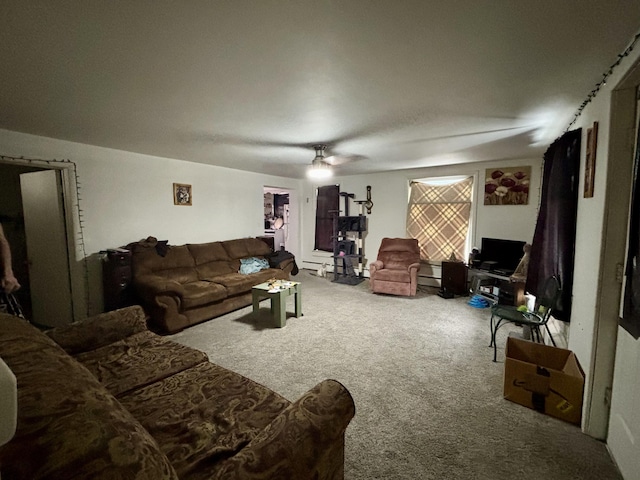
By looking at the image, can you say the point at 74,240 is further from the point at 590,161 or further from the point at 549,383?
the point at 590,161

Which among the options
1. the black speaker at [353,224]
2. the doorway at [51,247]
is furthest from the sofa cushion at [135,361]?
the black speaker at [353,224]

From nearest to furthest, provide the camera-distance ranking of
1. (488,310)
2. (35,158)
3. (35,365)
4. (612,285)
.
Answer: (35,365)
(612,285)
(35,158)
(488,310)

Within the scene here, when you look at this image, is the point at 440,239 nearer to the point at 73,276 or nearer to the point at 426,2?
the point at 426,2

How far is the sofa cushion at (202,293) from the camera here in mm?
3393

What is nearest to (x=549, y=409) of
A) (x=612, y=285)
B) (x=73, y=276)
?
(x=612, y=285)

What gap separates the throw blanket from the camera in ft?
15.4

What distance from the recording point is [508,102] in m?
2.15

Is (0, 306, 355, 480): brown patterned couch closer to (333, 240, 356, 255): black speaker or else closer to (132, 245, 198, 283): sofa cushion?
(132, 245, 198, 283): sofa cushion

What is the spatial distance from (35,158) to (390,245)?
505 centimetres

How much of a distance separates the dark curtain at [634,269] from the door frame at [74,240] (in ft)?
16.0

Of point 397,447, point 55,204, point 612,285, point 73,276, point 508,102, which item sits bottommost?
point 397,447

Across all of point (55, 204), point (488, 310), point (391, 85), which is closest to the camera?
point (391, 85)

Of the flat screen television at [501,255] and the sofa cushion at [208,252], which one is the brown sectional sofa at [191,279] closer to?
the sofa cushion at [208,252]

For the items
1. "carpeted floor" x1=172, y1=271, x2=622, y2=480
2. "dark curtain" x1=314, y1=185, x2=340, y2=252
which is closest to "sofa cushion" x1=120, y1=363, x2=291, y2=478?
"carpeted floor" x1=172, y1=271, x2=622, y2=480
